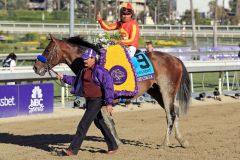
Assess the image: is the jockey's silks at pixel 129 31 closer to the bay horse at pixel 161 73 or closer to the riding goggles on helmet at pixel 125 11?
the riding goggles on helmet at pixel 125 11

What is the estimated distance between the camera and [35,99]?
1481 cm

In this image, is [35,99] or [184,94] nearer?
[184,94]

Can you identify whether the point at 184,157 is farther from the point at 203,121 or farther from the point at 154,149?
the point at 203,121

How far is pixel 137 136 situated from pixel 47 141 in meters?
1.79

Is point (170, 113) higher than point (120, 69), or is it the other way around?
point (120, 69)

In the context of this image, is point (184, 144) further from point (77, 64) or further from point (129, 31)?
point (77, 64)

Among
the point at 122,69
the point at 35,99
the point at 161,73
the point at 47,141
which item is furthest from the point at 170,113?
the point at 35,99

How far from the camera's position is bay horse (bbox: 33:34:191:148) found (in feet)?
32.2

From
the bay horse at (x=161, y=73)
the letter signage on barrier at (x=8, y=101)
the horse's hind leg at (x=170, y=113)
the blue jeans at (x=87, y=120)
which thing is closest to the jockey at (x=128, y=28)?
the bay horse at (x=161, y=73)

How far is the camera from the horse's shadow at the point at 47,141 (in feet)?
34.1

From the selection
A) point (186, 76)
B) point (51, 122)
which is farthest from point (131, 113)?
point (186, 76)

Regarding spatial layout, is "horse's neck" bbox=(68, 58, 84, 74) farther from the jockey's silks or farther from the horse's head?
the jockey's silks

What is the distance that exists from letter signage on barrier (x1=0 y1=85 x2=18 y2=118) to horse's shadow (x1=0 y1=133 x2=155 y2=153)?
2.18 metres

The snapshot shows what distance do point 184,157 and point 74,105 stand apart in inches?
283
